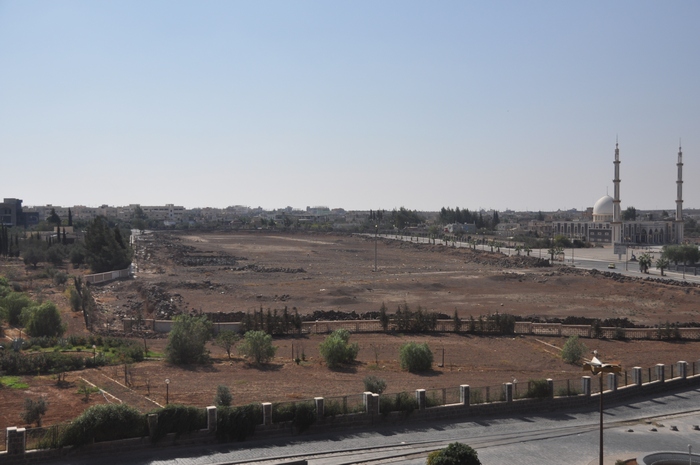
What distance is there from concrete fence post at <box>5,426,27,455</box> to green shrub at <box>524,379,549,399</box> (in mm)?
13037

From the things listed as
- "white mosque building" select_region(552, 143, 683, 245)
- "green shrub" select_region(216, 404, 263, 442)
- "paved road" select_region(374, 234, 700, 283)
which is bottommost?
"green shrub" select_region(216, 404, 263, 442)

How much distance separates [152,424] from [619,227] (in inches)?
3697

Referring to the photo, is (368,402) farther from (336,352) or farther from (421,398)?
(336,352)

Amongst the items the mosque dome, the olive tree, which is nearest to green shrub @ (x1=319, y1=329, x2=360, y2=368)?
the olive tree

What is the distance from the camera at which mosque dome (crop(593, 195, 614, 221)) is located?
117762 mm

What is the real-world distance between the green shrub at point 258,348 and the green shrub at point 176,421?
9.44 meters

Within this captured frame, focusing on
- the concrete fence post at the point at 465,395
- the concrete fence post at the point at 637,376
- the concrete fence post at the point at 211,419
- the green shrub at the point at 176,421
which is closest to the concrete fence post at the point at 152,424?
the green shrub at the point at 176,421

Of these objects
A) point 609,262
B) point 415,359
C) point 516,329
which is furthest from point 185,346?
point 609,262

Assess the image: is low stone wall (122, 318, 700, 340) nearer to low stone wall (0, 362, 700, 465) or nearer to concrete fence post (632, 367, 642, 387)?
low stone wall (0, 362, 700, 465)

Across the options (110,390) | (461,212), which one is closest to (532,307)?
(110,390)

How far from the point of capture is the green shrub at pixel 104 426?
14.1 metres

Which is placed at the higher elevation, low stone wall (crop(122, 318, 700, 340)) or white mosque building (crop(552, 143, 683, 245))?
white mosque building (crop(552, 143, 683, 245))

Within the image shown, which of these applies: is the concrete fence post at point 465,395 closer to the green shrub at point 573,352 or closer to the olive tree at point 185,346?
the green shrub at point 573,352

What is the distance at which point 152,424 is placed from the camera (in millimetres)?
14750
